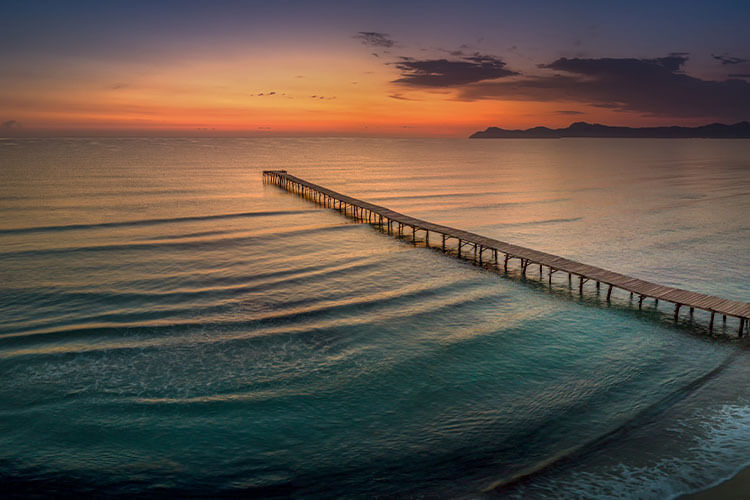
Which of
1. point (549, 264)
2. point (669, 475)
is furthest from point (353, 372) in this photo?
point (549, 264)

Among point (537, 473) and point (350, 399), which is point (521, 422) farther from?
point (350, 399)

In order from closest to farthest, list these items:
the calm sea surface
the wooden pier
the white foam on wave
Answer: the white foam on wave, the calm sea surface, the wooden pier

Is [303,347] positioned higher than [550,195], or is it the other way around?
[550,195]

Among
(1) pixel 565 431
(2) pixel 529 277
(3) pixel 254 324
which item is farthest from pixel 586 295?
(3) pixel 254 324

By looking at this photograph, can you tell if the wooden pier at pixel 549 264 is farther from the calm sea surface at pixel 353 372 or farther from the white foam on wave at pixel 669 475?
the white foam on wave at pixel 669 475

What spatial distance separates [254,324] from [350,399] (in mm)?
6661

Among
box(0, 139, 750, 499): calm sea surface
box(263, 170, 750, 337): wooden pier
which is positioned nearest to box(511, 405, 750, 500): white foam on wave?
box(0, 139, 750, 499): calm sea surface

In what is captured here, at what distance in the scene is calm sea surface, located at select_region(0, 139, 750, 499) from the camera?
35.2 ft

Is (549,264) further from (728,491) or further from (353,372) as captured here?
(728,491)

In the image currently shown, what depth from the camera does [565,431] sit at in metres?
12.1

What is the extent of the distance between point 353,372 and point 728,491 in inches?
384

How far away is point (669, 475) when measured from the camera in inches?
402

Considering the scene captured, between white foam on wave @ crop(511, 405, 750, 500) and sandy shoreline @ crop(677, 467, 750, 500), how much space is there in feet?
0.34

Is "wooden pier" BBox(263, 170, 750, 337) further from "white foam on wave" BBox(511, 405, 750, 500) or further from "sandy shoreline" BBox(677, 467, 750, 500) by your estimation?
"sandy shoreline" BBox(677, 467, 750, 500)
